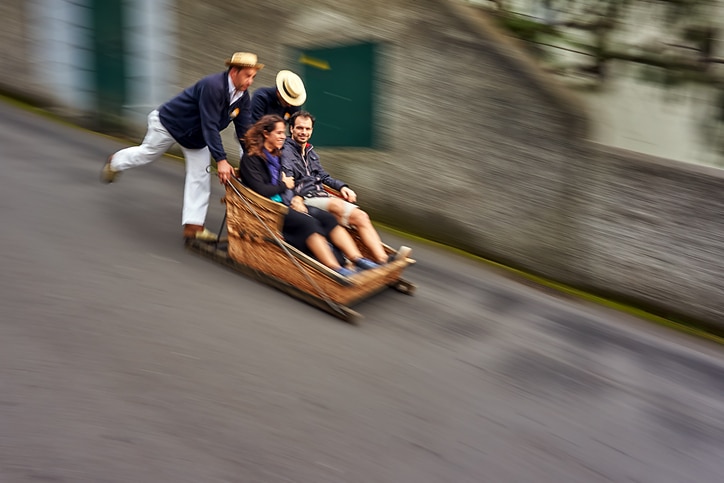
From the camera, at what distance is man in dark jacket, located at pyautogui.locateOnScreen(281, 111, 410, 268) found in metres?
6.04

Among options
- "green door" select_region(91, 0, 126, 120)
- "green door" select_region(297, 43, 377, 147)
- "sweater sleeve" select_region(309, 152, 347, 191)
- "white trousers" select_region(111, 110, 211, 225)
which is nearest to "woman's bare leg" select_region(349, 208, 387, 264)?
"sweater sleeve" select_region(309, 152, 347, 191)

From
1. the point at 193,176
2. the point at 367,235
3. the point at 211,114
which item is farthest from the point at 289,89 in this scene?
the point at 367,235

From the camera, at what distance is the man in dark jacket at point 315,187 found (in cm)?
604

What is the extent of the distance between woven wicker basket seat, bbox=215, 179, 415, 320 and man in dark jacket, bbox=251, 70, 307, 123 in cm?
102

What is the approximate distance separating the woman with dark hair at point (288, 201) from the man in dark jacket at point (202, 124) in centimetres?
23

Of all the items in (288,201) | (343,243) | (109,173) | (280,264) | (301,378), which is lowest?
(301,378)

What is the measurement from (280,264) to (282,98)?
1592mm

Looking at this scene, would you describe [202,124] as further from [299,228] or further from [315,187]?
[299,228]

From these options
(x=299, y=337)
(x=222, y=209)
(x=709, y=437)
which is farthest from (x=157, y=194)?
(x=709, y=437)

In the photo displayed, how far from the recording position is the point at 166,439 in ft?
12.3

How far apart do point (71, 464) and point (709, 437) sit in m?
4.09

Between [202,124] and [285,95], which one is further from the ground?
[285,95]

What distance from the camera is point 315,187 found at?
6.38 meters

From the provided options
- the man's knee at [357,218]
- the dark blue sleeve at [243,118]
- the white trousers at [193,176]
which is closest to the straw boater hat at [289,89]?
the dark blue sleeve at [243,118]
